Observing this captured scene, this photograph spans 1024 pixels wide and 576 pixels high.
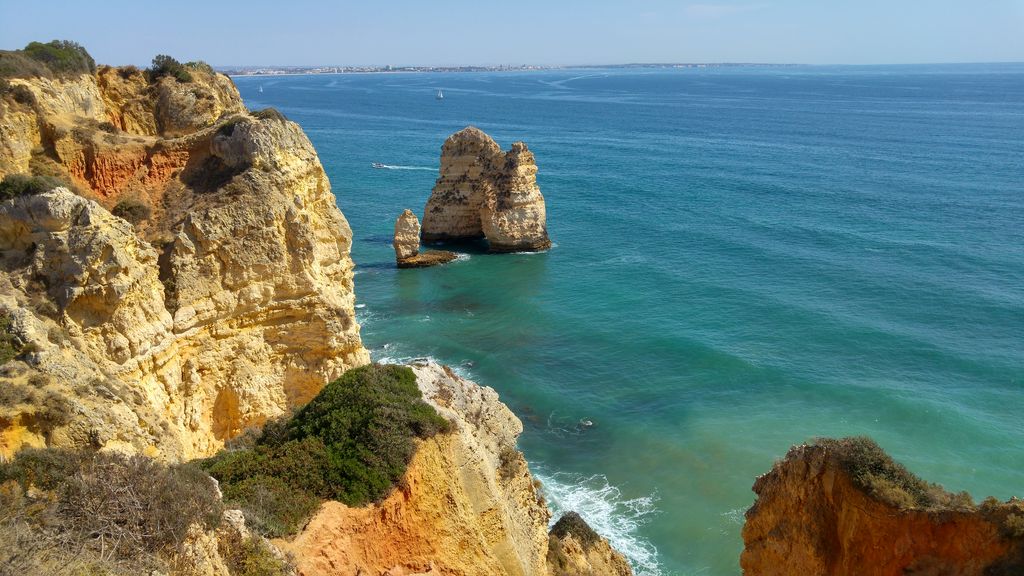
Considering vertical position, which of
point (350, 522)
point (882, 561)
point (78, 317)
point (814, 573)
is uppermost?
point (78, 317)

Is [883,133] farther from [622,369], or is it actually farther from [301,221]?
[301,221]

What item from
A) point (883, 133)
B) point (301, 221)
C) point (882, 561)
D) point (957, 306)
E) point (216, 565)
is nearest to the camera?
point (216, 565)

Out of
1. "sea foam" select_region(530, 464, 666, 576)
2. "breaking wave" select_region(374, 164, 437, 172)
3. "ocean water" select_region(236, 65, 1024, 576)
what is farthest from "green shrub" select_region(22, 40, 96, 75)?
"breaking wave" select_region(374, 164, 437, 172)

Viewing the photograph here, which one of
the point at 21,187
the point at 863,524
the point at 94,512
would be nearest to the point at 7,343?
the point at 21,187

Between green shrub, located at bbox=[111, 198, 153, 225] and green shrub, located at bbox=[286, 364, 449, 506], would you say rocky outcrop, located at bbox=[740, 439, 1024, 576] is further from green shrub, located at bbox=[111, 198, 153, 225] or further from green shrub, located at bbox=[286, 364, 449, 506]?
green shrub, located at bbox=[111, 198, 153, 225]

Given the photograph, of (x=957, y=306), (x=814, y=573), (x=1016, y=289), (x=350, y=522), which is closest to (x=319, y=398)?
(x=350, y=522)

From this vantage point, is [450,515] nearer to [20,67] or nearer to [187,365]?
[187,365]
